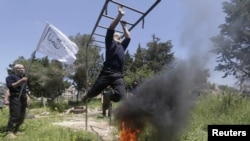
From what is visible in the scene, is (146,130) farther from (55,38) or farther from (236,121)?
(55,38)

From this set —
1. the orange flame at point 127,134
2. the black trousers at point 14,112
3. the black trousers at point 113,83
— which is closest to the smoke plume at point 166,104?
the orange flame at point 127,134

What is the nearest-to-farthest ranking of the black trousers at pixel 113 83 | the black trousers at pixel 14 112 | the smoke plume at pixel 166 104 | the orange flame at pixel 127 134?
1. the smoke plume at pixel 166 104
2. the orange flame at pixel 127 134
3. the black trousers at pixel 113 83
4. the black trousers at pixel 14 112

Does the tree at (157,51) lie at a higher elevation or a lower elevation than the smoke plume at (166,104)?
higher

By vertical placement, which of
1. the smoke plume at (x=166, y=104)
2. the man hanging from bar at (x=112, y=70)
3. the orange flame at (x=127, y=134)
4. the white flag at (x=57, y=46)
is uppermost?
the white flag at (x=57, y=46)

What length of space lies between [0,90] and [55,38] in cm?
2413

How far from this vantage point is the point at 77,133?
7297mm

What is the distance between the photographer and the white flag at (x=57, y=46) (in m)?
8.62

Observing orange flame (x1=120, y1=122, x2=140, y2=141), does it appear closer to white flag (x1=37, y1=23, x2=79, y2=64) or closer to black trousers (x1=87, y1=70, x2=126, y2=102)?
black trousers (x1=87, y1=70, x2=126, y2=102)

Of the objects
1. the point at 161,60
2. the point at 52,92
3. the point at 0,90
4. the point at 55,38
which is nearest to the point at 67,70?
the point at 52,92

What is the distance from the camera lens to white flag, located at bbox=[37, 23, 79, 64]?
8625 mm

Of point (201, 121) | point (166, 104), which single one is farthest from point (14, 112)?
point (201, 121)

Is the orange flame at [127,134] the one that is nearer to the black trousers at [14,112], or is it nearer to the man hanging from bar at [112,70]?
the man hanging from bar at [112,70]

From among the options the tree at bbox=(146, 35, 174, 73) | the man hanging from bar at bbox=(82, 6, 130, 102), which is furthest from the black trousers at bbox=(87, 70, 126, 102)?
the tree at bbox=(146, 35, 174, 73)

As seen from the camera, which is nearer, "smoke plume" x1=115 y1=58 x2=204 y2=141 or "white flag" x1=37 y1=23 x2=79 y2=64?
"smoke plume" x1=115 y1=58 x2=204 y2=141
